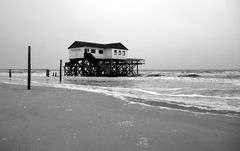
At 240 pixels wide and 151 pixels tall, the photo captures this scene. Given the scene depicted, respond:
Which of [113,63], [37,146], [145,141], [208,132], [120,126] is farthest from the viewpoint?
[113,63]

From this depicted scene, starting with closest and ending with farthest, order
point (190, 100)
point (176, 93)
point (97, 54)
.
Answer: point (190, 100) → point (176, 93) → point (97, 54)

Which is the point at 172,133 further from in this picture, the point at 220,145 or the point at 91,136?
the point at 91,136

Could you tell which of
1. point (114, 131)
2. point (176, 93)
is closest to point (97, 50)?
point (176, 93)

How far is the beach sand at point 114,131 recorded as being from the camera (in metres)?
3.72

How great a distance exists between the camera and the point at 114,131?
4.58 m

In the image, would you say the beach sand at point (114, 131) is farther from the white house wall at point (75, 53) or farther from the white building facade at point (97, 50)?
the white house wall at point (75, 53)

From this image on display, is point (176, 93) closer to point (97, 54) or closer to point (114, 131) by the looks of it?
point (114, 131)

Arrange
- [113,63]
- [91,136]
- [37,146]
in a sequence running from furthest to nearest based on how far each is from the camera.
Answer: [113,63]
[91,136]
[37,146]

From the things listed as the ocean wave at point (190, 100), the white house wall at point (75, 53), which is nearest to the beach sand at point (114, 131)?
the ocean wave at point (190, 100)

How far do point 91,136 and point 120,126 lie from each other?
0.98 meters

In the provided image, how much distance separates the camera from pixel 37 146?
3.65 m

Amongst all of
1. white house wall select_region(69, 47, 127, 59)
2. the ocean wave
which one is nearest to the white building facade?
white house wall select_region(69, 47, 127, 59)

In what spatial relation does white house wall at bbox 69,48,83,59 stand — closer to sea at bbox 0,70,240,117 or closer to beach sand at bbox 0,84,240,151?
sea at bbox 0,70,240,117

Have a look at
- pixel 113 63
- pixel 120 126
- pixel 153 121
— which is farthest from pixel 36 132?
pixel 113 63
